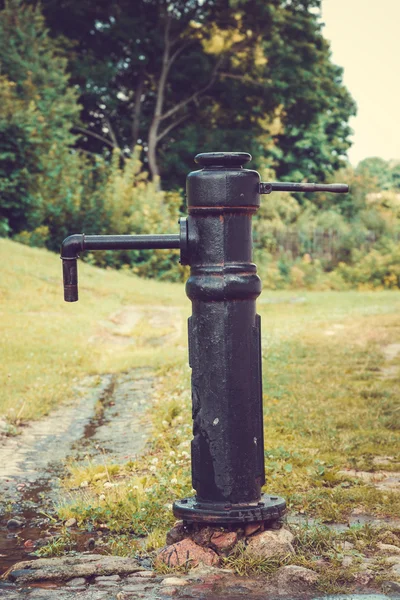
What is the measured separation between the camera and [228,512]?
10.6ft

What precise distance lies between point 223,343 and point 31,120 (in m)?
18.8

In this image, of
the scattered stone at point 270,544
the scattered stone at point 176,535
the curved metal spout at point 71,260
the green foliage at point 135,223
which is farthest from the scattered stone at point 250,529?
the green foliage at point 135,223

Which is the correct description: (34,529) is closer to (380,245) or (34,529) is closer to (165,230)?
Answer: (165,230)

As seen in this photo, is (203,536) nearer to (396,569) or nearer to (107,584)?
(107,584)

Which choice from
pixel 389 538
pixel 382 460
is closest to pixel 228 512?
pixel 389 538

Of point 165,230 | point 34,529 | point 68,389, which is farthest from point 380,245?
point 34,529

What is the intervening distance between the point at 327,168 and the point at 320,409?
27.4 metres

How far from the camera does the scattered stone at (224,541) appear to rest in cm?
322

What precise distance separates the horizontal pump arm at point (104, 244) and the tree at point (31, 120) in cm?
1701

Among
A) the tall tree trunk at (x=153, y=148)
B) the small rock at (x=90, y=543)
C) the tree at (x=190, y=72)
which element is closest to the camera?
the small rock at (x=90, y=543)

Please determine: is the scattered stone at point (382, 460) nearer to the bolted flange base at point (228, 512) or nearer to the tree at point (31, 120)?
the bolted flange base at point (228, 512)

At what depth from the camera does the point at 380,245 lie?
86.0ft

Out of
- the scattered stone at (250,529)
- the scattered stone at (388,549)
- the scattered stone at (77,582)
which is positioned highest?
the scattered stone at (250,529)

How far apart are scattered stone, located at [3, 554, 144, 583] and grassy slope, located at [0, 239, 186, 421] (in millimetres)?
3559
